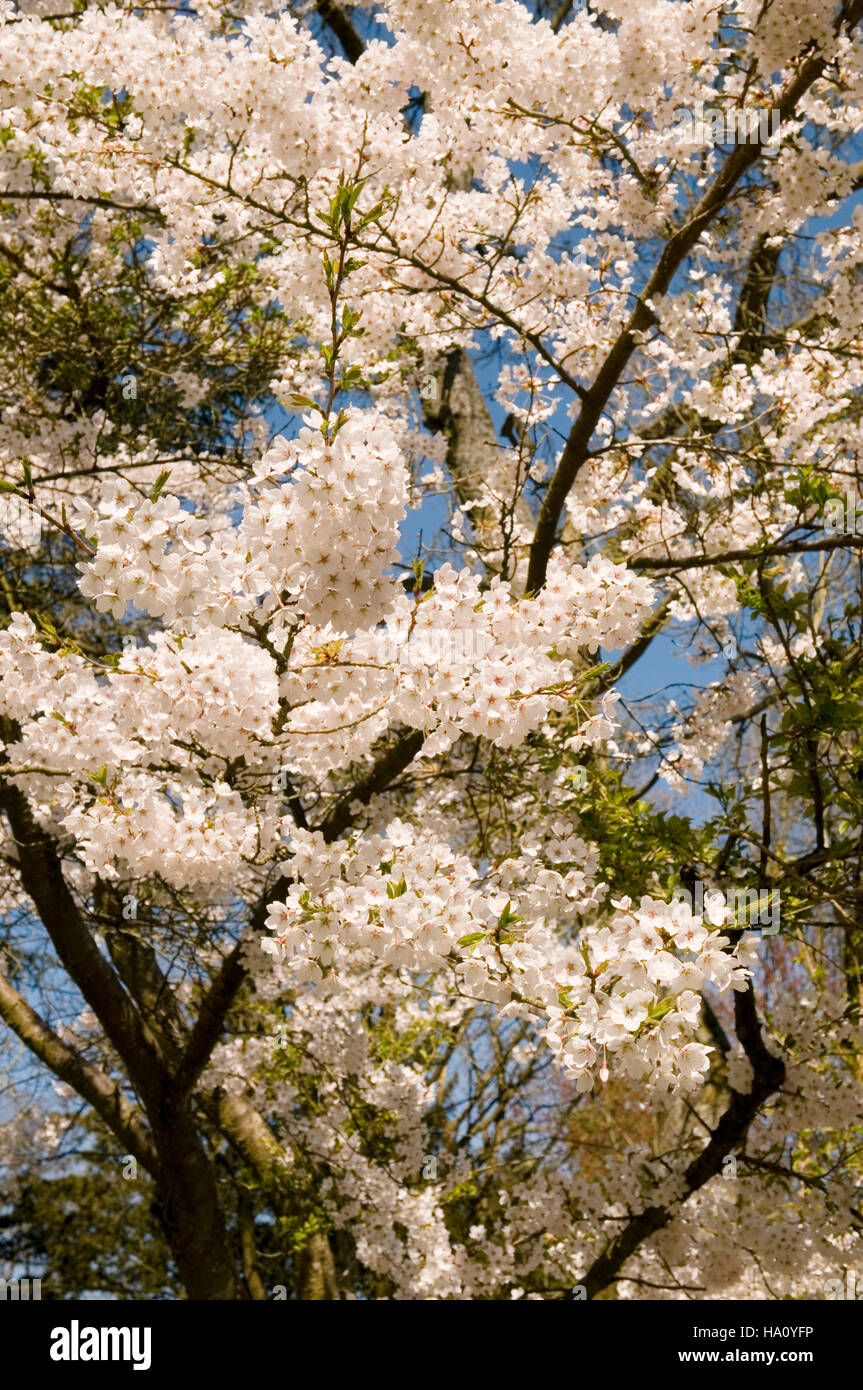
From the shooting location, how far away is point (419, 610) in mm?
2500

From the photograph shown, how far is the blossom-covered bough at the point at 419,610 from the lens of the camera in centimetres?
241

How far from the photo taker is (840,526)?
3.22m

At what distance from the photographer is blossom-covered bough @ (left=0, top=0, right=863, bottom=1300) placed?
241cm

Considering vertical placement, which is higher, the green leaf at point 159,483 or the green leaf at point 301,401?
the green leaf at point 301,401
